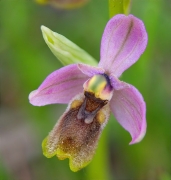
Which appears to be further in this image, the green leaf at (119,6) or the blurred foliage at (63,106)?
the blurred foliage at (63,106)

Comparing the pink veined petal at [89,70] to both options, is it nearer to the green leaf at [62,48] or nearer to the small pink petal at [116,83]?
the small pink petal at [116,83]

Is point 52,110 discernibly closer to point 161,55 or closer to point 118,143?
point 118,143

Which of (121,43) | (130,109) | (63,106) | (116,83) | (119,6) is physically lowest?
(63,106)

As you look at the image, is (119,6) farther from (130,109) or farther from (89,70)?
(130,109)

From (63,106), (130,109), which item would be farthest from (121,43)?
(63,106)

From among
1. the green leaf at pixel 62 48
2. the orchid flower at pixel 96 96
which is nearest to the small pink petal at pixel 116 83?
the orchid flower at pixel 96 96

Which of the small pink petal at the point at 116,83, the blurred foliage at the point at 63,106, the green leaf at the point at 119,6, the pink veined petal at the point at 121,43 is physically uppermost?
the green leaf at the point at 119,6

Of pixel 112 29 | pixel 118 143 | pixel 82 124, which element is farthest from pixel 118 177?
pixel 112 29

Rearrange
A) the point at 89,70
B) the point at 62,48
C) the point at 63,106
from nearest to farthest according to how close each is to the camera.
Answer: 1. the point at 89,70
2. the point at 62,48
3. the point at 63,106
